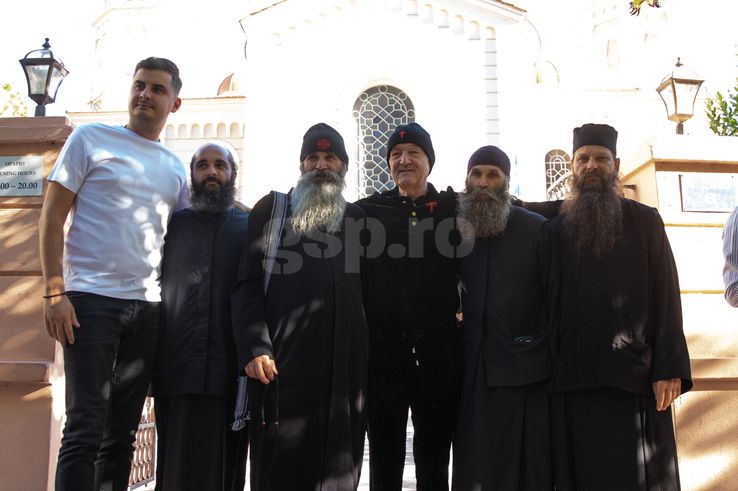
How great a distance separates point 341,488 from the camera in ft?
11.1

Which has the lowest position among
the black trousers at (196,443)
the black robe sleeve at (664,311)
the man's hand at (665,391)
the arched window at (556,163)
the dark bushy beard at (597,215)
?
the black trousers at (196,443)

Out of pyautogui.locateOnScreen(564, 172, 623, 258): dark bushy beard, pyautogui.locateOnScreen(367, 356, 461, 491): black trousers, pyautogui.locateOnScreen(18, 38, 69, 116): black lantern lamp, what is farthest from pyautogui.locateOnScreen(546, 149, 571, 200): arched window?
pyautogui.locateOnScreen(367, 356, 461, 491): black trousers

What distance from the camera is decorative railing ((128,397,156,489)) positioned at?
6.32 m

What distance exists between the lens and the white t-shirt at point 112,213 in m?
3.34

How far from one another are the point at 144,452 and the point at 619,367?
15.8 feet

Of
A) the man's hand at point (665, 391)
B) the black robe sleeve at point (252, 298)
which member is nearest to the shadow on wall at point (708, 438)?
the man's hand at point (665, 391)

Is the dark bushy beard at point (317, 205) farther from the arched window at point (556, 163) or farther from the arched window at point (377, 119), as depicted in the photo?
the arched window at point (556, 163)

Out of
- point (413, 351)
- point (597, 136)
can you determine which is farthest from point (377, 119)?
point (413, 351)

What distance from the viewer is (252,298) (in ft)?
11.5

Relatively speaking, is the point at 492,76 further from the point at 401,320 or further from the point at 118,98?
the point at 118,98

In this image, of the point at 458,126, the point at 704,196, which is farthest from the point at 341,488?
the point at 458,126

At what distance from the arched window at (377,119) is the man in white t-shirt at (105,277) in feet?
36.4

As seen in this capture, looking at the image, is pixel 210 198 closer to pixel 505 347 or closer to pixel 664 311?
pixel 505 347

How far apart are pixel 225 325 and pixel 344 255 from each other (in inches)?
29.2
